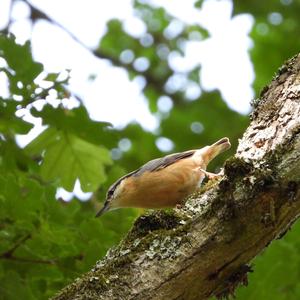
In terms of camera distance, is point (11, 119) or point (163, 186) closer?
point (11, 119)

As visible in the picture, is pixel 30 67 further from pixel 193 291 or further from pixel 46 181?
pixel 193 291

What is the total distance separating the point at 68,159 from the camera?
4.43 metres

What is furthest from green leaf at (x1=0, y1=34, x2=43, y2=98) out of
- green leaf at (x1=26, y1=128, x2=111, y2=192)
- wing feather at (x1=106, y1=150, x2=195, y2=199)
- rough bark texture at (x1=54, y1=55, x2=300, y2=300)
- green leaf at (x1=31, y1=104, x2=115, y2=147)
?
rough bark texture at (x1=54, y1=55, x2=300, y2=300)

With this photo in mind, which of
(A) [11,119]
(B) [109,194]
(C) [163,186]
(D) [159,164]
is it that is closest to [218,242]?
(A) [11,119]

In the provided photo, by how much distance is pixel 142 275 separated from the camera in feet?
8.22

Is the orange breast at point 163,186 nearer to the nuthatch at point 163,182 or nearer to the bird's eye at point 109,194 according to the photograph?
the nuthatch at point 163,182

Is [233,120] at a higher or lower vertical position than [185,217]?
higher

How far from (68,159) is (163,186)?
2.23ft

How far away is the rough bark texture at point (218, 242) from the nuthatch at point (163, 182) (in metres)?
1.61

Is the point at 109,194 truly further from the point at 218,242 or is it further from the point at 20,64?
the point at 218,242

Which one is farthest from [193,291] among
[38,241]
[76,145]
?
[76,145]

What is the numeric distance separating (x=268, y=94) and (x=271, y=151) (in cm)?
63

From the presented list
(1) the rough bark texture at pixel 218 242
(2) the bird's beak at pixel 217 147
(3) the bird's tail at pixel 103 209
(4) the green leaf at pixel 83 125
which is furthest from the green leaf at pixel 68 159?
(1) the rough bark texture at pixel 218 242

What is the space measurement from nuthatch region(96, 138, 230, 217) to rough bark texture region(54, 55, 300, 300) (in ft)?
5.29
